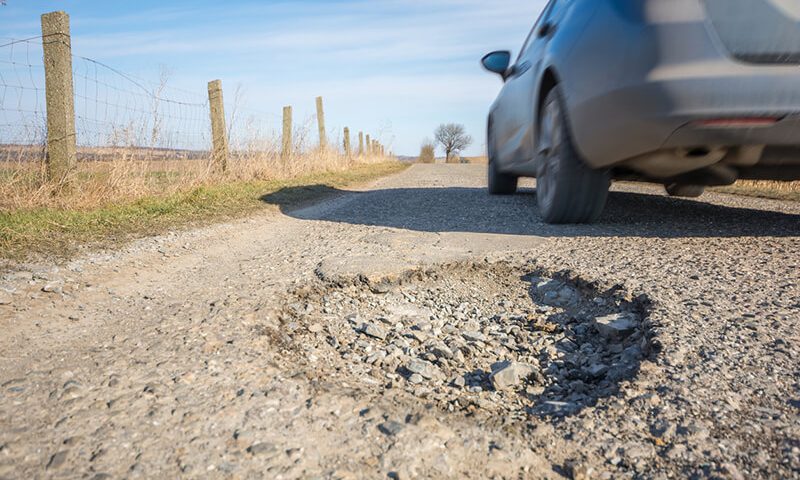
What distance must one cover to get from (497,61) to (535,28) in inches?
31.6

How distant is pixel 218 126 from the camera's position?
8.73 m

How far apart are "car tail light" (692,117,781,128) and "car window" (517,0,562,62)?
66.9 inches

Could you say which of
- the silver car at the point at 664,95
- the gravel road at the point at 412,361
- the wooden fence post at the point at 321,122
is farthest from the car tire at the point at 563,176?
the wooden fence post at the point at 321,122

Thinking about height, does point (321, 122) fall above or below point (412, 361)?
above

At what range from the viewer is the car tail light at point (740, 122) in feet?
8.72

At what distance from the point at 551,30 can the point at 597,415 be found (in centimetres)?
310

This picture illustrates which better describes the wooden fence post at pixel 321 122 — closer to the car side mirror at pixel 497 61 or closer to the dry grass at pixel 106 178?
the dry grass at pixel 106 178

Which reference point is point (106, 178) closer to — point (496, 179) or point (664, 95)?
point (496, 179)

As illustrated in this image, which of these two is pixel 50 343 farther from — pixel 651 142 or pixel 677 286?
pixel 651 142

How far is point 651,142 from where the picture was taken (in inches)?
115

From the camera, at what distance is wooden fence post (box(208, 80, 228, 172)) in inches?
334

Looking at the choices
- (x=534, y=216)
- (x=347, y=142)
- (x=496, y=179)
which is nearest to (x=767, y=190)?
(x=496, y=179)

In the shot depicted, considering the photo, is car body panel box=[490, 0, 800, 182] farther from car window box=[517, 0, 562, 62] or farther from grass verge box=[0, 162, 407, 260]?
grass verge box=[0, 162, 407, 260]

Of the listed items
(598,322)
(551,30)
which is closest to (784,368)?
(598,322)
